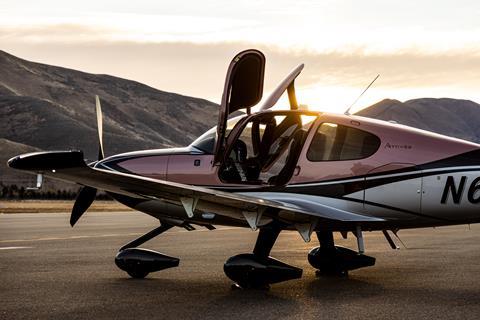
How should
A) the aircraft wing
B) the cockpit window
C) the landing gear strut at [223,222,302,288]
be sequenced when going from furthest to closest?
the cockpit window, the landing gear strut at [223,222,302,288], the aircraft wing

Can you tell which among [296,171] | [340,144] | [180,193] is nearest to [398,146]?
[340,144]

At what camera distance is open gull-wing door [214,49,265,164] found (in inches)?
489

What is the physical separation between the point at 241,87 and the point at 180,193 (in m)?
2.97

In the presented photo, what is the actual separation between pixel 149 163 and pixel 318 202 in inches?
113

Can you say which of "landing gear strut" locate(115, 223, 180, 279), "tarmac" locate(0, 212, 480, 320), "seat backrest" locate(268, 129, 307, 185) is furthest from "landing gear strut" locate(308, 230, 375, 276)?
"landing gear strut" locate(115, 223, 180, 279)

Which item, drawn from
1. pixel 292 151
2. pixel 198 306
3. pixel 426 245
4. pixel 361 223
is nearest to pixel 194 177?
pixel 292 151

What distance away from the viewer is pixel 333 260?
13.6 m

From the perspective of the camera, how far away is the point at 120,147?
641 ft

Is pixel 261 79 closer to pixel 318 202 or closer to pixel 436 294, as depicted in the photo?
pixel 318 202

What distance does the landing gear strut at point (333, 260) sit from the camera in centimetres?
1357

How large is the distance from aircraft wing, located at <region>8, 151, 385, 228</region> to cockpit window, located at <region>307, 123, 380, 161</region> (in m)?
0.71

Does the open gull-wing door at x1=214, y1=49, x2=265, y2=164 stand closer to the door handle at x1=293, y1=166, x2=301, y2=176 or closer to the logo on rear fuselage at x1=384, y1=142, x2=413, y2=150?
the door handle at x1=293, y1=166, x2=301, y2=176

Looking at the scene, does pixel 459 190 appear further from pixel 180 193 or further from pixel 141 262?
pixel 141 262

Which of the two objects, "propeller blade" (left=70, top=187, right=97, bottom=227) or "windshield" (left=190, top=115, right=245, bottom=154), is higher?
"windshield" (left=190, top=115, right=245, bottom=154)
